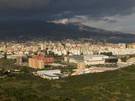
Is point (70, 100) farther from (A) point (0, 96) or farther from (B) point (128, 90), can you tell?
(B) point (128, 90)

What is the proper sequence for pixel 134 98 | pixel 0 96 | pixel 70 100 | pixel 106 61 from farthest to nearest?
pixel 106 61
pixel 134 98
pixel 70 100
pixel 0 96

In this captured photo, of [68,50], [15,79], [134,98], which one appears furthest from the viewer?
[68,50]

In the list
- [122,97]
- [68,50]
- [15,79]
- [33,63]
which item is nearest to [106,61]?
[33,63]

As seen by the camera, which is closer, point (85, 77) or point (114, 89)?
point (114, 89)
